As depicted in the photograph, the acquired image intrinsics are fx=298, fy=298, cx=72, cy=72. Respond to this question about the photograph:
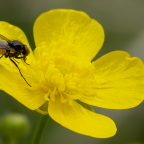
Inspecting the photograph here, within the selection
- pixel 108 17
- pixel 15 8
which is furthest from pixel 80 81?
pixel 108 17

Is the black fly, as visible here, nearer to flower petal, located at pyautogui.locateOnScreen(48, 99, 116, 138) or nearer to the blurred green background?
flower petal, located at pyautogui.locateOnScreen(48, 99, 116, 138)

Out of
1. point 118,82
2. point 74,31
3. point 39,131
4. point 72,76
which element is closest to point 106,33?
point 74,31

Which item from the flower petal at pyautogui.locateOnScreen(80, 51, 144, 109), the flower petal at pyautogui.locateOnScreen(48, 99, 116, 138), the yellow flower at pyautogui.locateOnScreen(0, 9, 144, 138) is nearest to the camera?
the flower petal at pyautogui.locateOnScreen(48, 99, 116, 138)

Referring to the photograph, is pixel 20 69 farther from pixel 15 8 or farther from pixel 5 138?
pixel 15 8

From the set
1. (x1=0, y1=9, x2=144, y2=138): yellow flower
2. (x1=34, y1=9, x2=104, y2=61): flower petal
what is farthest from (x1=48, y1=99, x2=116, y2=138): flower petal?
(x1=34, y1=9, x2=104, y2=61): flower petal

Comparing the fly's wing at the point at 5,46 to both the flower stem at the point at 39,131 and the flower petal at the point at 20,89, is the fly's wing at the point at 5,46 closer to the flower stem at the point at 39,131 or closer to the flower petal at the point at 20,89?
the flower petal at the point at 20,89

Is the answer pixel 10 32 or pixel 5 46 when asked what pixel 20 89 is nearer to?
pixel 5 46
